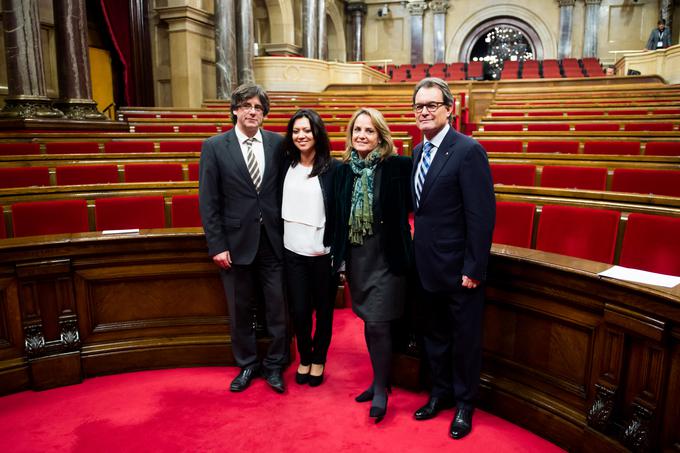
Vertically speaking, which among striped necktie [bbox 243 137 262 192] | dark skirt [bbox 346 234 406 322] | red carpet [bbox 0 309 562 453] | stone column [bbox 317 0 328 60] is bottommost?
red carpet [bbox 0 309 562 453]

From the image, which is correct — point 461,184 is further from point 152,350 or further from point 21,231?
point 21,231

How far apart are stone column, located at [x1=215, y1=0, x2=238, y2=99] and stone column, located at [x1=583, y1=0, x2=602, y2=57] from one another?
34.0 feet

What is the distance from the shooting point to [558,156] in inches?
143

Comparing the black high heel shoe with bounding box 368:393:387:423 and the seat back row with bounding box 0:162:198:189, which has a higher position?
the seat back row with bounding box 0:162:198:189

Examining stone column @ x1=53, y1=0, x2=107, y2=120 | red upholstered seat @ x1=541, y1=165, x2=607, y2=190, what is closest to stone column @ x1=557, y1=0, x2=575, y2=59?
stone column @ x1=53, y1=0, x2=107, y2=120

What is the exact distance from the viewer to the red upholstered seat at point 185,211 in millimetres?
2762

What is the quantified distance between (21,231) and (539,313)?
2.41 m

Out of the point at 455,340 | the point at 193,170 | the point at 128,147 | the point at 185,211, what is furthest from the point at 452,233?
the point at 128,147

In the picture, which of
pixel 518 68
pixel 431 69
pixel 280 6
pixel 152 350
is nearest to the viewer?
pixel 152 350

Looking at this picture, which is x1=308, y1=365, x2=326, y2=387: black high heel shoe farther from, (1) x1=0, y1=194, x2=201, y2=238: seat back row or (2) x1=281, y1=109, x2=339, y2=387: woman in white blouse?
(1) x1=0, y1=194, x2=201, y2=238: seat back row

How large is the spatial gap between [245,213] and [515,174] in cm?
212

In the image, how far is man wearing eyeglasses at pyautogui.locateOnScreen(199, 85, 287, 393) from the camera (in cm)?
195

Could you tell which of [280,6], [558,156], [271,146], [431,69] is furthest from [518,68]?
[271,146]

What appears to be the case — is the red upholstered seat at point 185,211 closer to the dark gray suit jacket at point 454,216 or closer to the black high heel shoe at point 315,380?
the black high heel shoe at point 315,380
